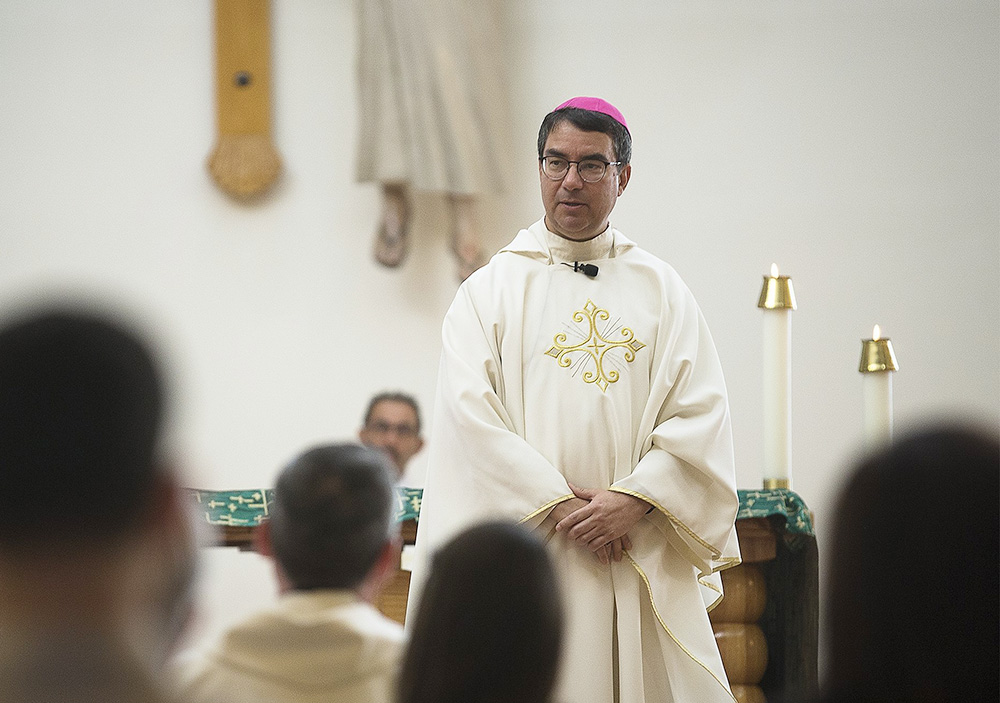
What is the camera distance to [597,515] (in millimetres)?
3068

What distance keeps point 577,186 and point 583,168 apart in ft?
0.20

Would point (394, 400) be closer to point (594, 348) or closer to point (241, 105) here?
point (241, 105)

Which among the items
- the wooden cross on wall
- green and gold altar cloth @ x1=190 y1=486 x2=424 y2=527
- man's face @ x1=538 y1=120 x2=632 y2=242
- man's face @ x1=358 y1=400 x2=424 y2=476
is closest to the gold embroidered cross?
man's face @ x1=538 y1=120 x2=632 y2=242

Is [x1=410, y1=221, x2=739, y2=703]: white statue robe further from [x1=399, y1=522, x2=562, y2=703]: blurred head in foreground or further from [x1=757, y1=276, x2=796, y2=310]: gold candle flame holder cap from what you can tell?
[x1=399, y1=522, x2=562, y2=703]: blurred head in foreground

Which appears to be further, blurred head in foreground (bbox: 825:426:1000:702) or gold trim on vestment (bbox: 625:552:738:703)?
gold trim on vestment (bbox: 625:552:738:703)

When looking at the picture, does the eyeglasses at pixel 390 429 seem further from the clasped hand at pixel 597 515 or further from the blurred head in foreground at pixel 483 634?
the blurred head in foreground at pixel 483 634

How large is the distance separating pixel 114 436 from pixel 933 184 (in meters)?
5.25

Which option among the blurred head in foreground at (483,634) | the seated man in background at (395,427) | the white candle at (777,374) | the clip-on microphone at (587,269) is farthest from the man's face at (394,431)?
the blurred head in foreground at (483,634)

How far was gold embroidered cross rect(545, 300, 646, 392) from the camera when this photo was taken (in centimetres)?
332

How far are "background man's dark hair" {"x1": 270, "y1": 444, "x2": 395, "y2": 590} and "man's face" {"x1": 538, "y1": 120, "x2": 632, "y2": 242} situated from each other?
184 cm

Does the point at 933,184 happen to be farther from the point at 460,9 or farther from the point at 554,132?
the point at 554,132

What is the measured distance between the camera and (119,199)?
5.93 metres

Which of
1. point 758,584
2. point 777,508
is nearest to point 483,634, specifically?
point 777,508

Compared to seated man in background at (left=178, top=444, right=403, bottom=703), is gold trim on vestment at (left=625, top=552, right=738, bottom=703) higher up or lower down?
lower down
